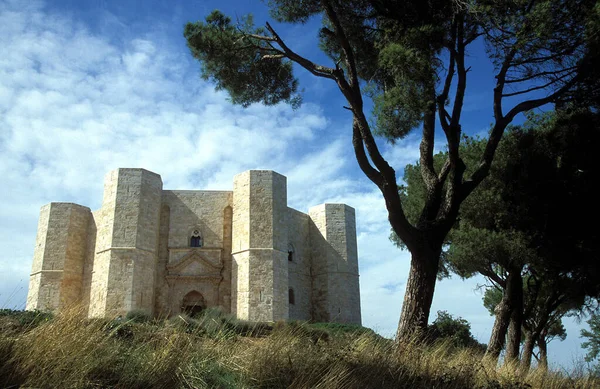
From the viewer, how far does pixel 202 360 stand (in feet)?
13.7

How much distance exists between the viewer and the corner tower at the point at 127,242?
19.9 m

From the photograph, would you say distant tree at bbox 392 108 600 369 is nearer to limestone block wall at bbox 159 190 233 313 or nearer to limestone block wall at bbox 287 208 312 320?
→ limestone block wall at bbox 287 208 312 320

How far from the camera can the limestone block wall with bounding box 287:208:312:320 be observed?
23281 mm

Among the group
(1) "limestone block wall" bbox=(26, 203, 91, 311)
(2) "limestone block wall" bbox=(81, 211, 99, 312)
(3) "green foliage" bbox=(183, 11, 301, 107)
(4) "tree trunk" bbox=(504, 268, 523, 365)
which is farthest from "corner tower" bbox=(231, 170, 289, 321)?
(3) "green foliage" bbox=(183, 11, 301, 107)

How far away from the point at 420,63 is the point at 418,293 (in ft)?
9.35

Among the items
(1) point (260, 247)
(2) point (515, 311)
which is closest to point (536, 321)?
(2) point (515, 311)

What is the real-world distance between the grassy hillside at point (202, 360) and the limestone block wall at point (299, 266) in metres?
17.8

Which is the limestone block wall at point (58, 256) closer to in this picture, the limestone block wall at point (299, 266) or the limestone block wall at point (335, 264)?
the limestone block wall at point (299, 266)

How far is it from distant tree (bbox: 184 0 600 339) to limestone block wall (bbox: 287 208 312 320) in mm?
15082

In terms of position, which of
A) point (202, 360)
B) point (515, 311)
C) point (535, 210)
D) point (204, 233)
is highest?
point (204, 233)

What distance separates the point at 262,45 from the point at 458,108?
A: 347 cm

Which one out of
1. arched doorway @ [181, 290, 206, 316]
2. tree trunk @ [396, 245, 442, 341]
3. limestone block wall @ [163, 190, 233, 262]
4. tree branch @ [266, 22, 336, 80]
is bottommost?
tree trunk @ [396, 245, 442, 341]

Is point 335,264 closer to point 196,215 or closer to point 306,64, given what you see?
point 196,215

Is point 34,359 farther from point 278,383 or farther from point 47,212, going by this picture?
point 47,212
